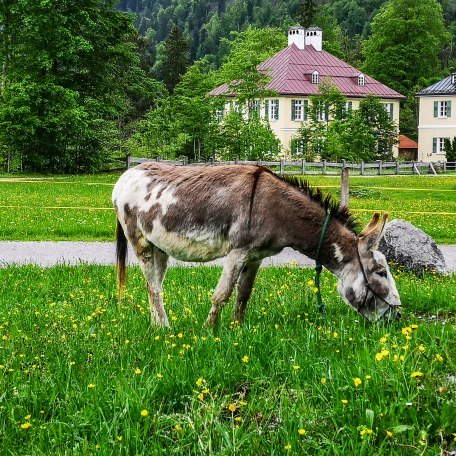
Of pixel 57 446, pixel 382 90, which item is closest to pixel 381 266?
pixel 57 446

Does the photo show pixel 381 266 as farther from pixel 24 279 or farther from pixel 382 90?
pixel 382 90

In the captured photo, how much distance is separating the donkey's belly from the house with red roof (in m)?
64.1

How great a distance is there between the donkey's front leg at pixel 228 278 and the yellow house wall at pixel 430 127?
73.7m

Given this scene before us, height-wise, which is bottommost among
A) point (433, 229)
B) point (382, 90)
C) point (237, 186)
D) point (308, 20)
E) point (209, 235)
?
point (433, 229)

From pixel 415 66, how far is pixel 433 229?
77035mm

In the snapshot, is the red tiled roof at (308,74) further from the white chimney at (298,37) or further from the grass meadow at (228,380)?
the grass meadow at (228,380)

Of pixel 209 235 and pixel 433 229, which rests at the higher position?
pixel 209 235

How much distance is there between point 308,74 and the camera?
7656 cm

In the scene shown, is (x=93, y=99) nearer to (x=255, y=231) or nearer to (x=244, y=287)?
(x=244, y=287)

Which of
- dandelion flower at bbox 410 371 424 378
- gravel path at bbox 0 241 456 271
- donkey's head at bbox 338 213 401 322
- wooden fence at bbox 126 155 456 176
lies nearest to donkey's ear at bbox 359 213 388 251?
donkey's head at bbox 338 213 401 322

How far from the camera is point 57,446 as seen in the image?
443 cm

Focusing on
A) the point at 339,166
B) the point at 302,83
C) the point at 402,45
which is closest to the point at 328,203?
the point at 339,166

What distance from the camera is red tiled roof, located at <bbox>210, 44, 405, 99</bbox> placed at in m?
74.8

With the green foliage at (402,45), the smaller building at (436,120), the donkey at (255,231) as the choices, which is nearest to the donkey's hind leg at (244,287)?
the donkey at (255,231)
